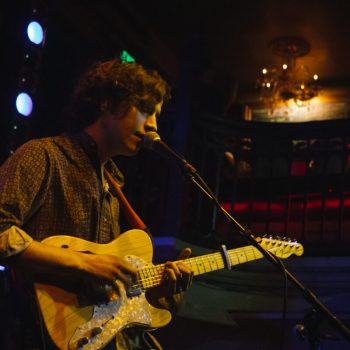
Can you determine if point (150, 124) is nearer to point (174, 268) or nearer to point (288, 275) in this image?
point (174, 268)

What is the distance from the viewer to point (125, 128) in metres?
2.66

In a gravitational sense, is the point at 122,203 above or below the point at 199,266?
above

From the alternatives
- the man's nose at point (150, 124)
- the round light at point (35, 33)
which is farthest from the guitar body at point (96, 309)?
the round light at point (35, 33)

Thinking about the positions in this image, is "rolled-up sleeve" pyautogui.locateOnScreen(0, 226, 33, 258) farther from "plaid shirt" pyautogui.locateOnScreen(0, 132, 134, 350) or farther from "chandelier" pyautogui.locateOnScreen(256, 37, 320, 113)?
"chandelier" pyautogui.locateOnScreen(256, 37, 320, 113)

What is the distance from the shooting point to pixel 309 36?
7816 millimetres

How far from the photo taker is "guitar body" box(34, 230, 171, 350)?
2.07 meters

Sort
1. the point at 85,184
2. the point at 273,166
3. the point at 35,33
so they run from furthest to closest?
1. the point at 273,166
2. the point at 35,33
3. the point at 85,184

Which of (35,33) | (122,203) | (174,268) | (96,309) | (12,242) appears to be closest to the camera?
(12,242)

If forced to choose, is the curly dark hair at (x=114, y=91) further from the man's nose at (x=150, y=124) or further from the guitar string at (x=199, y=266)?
the guitar string at (x=199, y=266)

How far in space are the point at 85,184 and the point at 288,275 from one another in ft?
3.25

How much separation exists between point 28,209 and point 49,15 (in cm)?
448

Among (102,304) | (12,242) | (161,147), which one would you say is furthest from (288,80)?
(12,242)

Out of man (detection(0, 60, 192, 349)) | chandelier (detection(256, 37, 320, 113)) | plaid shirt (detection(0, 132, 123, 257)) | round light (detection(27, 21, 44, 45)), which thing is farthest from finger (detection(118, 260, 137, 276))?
chandelier (detection(256, 37, 320, 113))

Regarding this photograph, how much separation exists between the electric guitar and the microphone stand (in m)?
0.36
